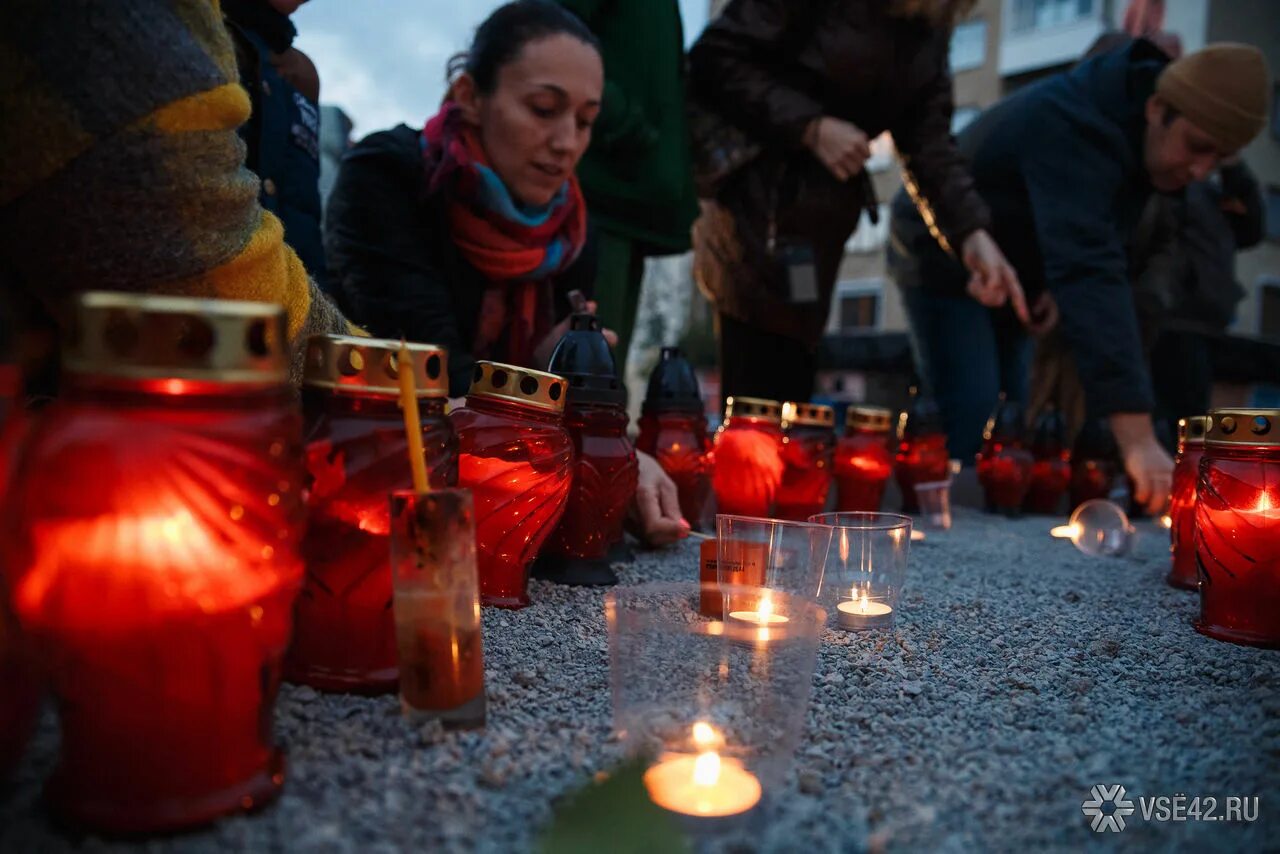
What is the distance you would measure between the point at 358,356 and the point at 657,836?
0.48 metres

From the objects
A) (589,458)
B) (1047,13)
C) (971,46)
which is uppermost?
(1047,13)

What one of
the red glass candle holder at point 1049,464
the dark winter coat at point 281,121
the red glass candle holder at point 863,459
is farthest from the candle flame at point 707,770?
the red glass candle holder at point 1049,464

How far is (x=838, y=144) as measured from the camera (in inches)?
94.8

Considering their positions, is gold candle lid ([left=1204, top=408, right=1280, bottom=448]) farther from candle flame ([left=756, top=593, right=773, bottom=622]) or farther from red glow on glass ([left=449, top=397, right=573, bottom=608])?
red glow on glass ([left=449, top=397, right=573, bottom=608])

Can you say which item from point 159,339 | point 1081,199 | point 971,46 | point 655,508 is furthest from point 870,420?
point 971,46

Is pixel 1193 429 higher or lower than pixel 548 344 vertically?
lower

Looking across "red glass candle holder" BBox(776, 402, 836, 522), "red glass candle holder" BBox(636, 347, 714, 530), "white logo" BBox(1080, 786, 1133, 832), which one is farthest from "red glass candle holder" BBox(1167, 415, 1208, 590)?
"white logo" BBox(1080, 786, 1133, 832)

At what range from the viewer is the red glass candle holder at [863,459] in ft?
7.30

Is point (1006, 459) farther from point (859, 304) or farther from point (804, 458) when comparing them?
point (859, 304)

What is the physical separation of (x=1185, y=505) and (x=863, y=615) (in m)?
0.80

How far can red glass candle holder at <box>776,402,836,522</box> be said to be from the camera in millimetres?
1972

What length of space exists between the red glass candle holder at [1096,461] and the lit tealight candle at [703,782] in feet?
8.28

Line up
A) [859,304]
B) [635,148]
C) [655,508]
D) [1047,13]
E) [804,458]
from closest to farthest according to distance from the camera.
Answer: [655,508], [804,458], [635,148], [1047,13], [859,304]

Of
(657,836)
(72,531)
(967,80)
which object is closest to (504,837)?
(657,836)
